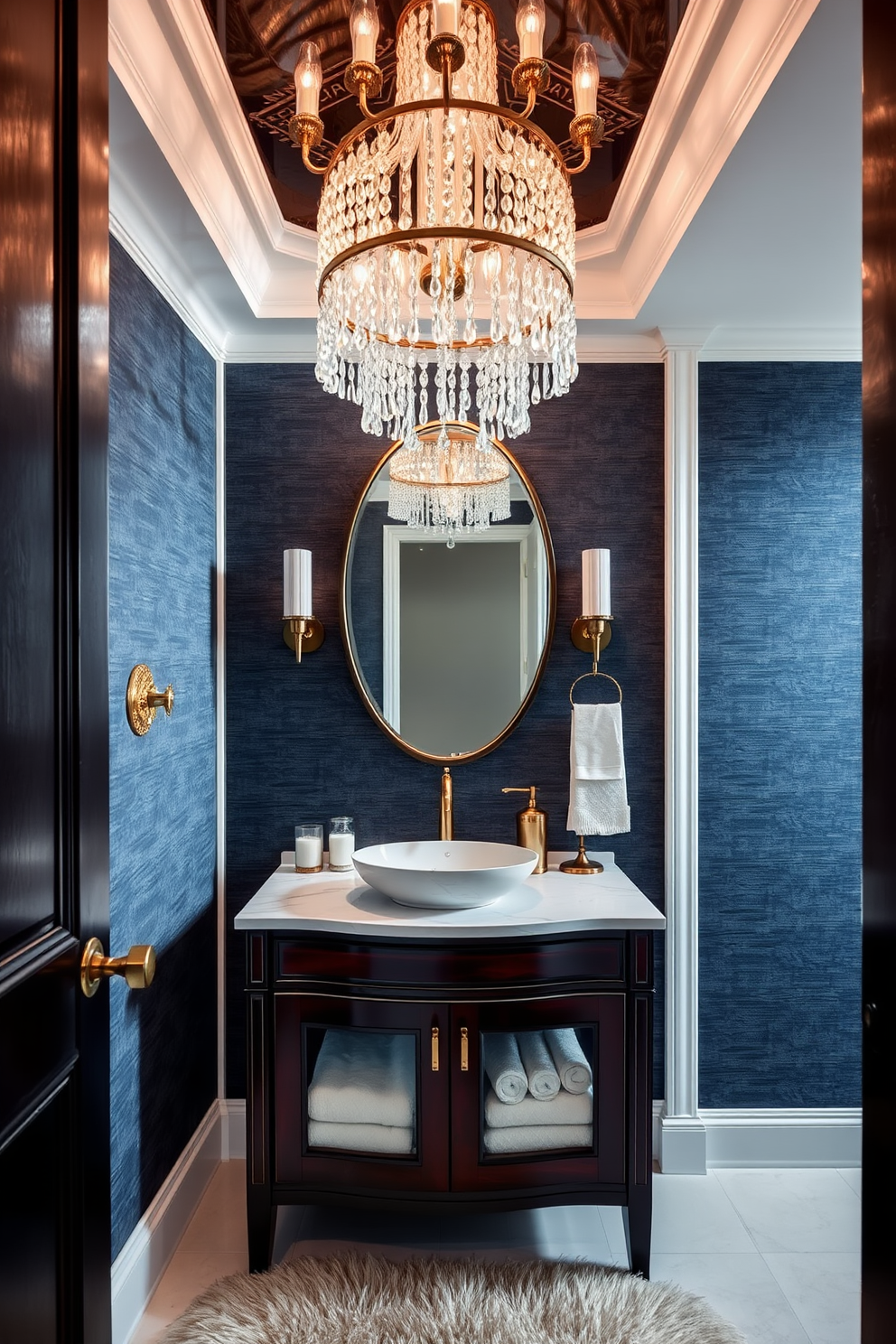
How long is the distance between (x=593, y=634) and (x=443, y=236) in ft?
4.34

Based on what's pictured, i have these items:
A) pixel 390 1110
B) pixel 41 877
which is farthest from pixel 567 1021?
pixel 41 877

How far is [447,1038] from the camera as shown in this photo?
1977 millimetres

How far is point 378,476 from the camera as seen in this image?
2561 mm

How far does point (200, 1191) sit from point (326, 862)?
35.4 inches

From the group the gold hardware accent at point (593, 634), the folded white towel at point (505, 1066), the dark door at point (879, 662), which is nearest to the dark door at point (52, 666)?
the dark door at point (879, 662)

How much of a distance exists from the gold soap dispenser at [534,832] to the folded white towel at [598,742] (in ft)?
0.50

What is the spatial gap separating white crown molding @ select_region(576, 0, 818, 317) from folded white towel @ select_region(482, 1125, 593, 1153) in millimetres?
1992

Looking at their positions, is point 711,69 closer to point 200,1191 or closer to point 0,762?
point 0,762

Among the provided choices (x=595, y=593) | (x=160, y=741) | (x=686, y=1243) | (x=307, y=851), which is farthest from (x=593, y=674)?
(x=686, y=1243)

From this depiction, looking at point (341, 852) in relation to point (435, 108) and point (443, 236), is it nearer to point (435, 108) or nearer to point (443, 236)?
point (443, 236)

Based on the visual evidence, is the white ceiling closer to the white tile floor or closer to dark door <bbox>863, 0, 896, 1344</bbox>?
dark door <bbox>863, 0, 896, 1344</bbox>

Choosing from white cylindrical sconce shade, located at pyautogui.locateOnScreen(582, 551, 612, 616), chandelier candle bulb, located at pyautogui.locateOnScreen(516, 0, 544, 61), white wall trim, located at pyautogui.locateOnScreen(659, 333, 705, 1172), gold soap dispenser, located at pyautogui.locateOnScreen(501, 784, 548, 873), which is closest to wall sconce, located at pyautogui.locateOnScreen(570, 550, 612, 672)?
white cylindrical sconce shade, located at pyautogui.locateOnScreen(582, 551, 612, 616)

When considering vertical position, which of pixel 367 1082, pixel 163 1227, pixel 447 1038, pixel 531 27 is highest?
pixel 531 27

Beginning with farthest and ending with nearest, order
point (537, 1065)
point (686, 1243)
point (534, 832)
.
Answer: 1. point (534, 832)
2. point (686, 1243)
3. point (537, 1065)
